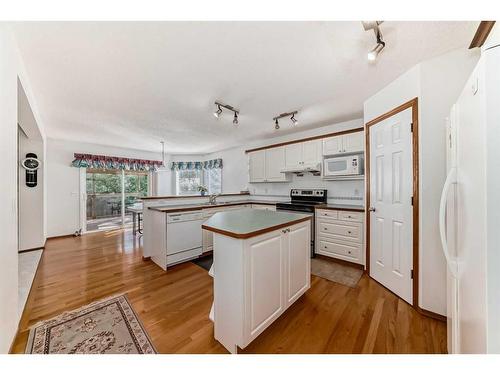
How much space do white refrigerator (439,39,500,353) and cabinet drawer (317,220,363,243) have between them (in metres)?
1.74

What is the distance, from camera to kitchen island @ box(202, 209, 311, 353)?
1303 mm

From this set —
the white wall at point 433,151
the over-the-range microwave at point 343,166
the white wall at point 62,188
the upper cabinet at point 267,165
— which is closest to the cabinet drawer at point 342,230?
the over-the-range microwave at point 343,166

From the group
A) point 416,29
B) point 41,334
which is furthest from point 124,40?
point 41,334

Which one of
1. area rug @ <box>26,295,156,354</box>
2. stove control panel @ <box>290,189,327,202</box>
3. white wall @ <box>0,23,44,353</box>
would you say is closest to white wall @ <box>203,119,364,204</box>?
stove control panel @ <box>290,189,327,202</box>

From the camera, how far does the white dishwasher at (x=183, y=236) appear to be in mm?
2821

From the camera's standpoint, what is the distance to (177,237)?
2896mm

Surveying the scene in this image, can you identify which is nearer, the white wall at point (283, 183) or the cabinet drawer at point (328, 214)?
the cabinet drawer at point (328, 214)

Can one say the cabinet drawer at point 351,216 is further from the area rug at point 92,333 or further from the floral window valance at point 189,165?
the floral window valance at point 189,165

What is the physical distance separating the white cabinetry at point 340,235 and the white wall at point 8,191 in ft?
11.0

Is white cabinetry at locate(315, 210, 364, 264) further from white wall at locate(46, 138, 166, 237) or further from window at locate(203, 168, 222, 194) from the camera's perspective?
white wall at locate(46, 138, 166, 237)

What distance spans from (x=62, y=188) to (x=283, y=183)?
5.32 metres

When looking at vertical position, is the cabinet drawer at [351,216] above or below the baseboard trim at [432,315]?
above

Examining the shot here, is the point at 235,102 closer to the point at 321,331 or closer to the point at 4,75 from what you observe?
the point at 4,75
